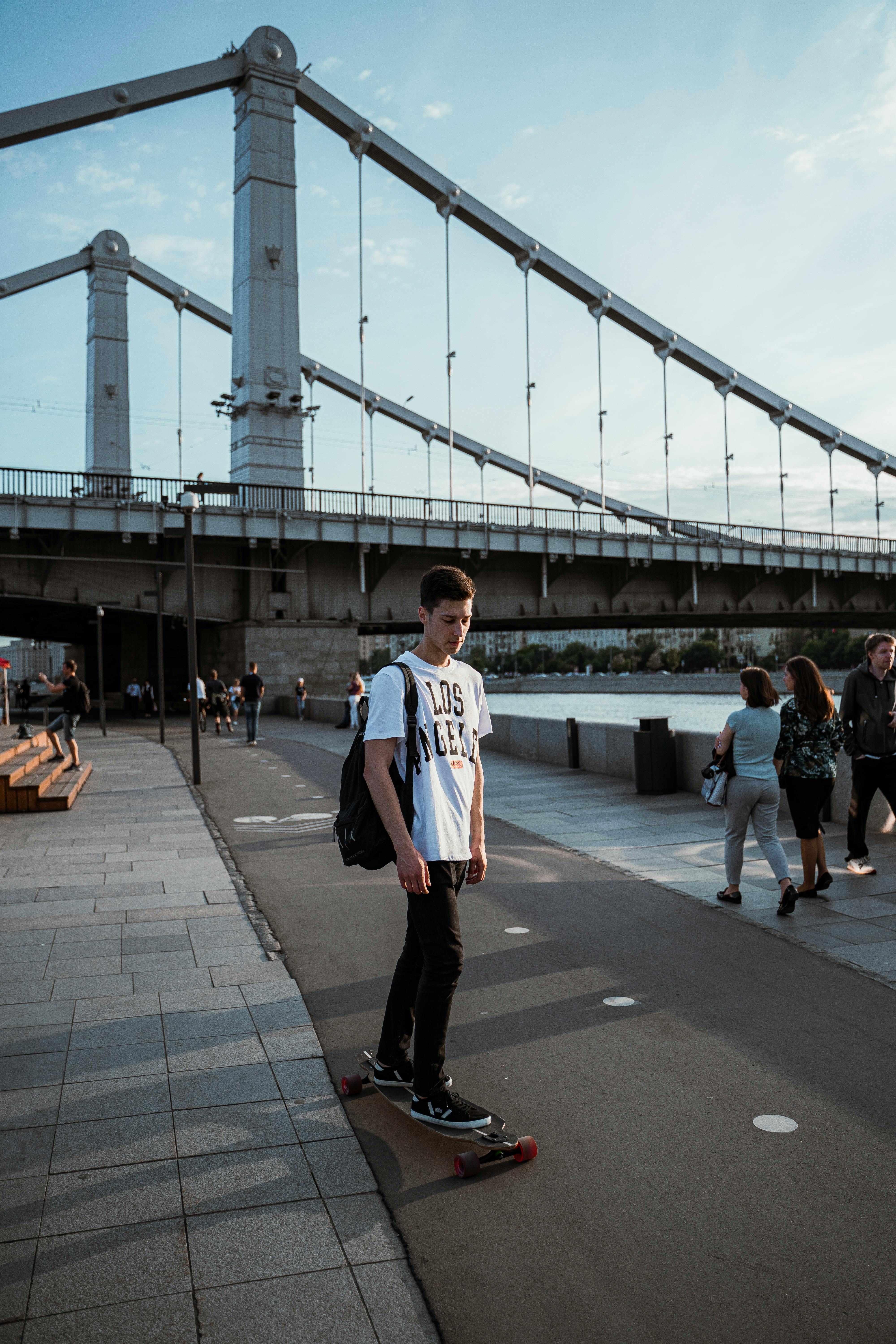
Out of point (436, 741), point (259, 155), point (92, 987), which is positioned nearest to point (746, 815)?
point (436, 741)

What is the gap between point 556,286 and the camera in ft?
202

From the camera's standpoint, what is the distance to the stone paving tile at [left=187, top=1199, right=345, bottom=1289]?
2.58 metres

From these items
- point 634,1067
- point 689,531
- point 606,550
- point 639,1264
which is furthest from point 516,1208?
point 689,531

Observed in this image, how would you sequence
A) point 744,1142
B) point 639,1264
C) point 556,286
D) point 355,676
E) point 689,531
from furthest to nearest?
point 556,286 < point 689,531 < point 355,676 < point 744,1142 < point 639,1264

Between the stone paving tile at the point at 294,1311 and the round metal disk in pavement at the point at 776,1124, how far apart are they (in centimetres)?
153

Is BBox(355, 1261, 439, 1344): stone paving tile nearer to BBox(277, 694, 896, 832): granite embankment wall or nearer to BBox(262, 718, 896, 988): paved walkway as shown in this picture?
BBox(262, 718, 896, 988): paved walkway

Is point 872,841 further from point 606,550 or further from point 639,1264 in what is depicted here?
point 606,550

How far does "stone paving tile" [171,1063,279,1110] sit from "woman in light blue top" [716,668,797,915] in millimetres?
3755

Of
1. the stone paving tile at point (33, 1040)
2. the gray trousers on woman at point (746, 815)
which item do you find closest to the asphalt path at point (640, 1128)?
the gray trousers on woman at point (746, 815)

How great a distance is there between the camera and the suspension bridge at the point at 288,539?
3362 cm

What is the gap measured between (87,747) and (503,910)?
1830 cm

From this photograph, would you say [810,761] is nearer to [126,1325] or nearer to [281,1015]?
[281,1015]

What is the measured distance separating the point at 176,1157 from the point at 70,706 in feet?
43.0

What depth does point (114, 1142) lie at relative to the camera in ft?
10.8
